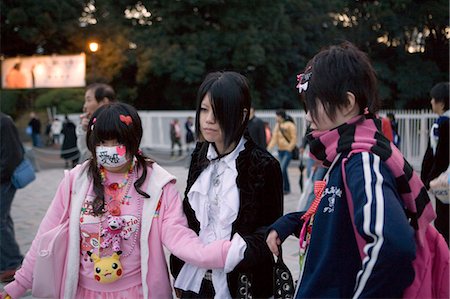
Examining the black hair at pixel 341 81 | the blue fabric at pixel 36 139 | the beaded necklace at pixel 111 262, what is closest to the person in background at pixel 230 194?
the beaded necklace at pixel 111 262

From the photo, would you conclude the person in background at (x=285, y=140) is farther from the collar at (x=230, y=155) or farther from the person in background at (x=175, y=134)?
the person in background at (x=175, y=134)

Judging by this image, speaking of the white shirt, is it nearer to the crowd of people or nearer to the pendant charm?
the crowd of people

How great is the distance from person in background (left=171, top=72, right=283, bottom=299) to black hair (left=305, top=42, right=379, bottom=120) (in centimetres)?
62

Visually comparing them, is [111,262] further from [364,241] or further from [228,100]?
[364,241]

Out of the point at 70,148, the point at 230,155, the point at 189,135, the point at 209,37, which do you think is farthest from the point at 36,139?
the point at 230,155

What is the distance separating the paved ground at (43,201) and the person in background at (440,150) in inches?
54.6

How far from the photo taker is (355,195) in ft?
4.63

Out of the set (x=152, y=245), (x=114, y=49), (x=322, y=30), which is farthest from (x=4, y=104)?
(x=152, y=245)

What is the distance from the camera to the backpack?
4.83 ft

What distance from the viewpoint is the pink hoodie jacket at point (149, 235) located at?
2215 millimetres

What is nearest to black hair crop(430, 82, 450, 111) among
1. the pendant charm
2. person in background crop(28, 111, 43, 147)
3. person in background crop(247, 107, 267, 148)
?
the pendant charm

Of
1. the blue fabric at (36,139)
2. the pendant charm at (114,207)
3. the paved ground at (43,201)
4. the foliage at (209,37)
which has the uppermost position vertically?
the foliage at (209,37)

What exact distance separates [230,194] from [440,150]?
8.93ft

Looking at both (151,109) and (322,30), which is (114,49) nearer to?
(151,109)
